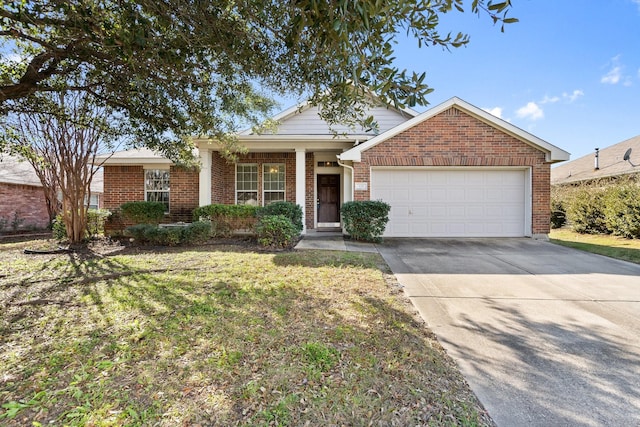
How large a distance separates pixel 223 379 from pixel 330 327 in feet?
4.21

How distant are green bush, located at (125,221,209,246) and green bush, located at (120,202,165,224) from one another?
1.32 m

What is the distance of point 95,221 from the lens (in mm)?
9914

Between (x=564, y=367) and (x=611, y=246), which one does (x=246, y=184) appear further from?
(x=611, y=246)

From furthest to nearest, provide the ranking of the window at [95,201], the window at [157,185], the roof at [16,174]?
1. the window at [95,201]
2. the roof at [16,174]
3. the window at [157,185]

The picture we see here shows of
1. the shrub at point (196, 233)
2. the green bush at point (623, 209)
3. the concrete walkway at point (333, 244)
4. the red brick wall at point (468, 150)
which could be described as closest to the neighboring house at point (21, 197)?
the shrub at point (196, 233)

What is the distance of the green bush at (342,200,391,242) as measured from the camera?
8805 millimetres

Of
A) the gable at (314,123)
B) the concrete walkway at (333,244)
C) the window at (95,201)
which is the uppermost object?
the gable at (314,123)

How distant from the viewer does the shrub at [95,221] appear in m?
9.73

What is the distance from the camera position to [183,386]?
2213 millimetres

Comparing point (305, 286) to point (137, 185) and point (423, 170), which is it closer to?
point (423, 170)

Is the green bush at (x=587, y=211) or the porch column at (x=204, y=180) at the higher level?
the porch column at (x=204, y=180)

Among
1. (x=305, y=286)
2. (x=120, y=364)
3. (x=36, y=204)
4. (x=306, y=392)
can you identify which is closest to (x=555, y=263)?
(x=305, y=286)

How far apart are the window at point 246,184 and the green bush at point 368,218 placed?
456cm

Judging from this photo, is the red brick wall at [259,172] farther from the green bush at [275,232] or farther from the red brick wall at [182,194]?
the green bush at [275,232]
